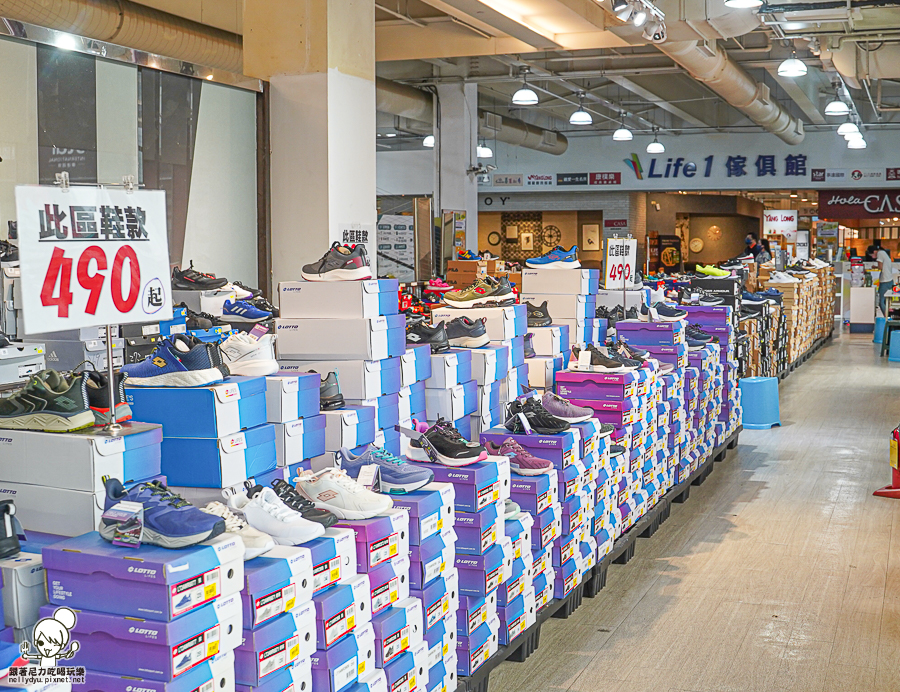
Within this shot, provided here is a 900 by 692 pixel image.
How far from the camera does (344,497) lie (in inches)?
107

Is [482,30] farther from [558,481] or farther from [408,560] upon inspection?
[408,560]

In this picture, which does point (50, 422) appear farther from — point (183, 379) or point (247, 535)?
point (247, 535)

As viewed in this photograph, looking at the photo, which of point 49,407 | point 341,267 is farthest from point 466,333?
point 49,407

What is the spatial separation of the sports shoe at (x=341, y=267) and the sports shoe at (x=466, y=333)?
2.34 ft

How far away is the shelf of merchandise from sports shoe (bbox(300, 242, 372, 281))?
1.56 m

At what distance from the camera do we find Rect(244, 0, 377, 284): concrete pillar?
22.9 feet

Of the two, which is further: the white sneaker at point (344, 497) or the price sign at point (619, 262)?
the price sign at point (619, 262)

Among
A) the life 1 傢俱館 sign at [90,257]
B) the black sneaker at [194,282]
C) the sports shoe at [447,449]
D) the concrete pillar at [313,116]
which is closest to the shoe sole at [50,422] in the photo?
the life 1 傢俱館 sign at [90,257]

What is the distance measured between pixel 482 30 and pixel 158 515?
8.60 metres

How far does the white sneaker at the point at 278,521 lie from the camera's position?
2432mm

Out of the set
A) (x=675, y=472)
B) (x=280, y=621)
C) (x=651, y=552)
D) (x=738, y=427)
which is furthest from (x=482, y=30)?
(x=280, y=621)

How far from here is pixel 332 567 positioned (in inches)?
98.3

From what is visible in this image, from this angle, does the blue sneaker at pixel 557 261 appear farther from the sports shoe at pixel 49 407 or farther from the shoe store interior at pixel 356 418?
the sports shoe at pixel 49 407

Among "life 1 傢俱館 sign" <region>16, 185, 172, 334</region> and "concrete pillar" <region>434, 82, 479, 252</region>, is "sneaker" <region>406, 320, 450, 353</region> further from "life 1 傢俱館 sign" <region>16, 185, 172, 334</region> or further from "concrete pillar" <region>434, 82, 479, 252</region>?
"concrete pillar" <region>434, 82, 479, 252</region>
